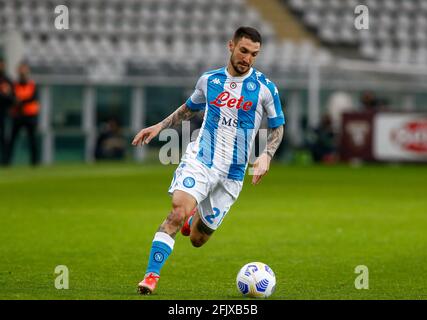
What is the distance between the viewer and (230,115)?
7.81m

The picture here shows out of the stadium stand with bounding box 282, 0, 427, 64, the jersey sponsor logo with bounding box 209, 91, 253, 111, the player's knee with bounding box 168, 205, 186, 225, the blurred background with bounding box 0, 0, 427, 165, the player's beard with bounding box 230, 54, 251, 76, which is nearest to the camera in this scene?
the player's knee with bounding box 168, 205, 186, 225

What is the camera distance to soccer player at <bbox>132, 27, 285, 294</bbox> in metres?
7.53

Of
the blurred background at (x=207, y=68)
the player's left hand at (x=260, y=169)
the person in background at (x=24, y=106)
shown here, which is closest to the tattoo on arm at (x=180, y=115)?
the player's left hand at (x=260, y=169)

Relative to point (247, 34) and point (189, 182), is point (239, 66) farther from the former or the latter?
point (189, 182)

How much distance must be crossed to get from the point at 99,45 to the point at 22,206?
1510cm

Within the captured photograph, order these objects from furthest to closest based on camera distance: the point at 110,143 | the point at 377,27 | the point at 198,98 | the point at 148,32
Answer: the point at 377,27
the point at 148,32
the point at 110,143
the point at 198,98

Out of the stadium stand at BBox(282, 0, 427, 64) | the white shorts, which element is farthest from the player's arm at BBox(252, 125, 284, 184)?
the stadium stand at BBox(282, 0, 427, 64)

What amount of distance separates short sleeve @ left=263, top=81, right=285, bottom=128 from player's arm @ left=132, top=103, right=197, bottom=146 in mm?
570

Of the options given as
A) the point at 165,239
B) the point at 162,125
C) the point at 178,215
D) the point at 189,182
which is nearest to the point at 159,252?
the point at 165,239

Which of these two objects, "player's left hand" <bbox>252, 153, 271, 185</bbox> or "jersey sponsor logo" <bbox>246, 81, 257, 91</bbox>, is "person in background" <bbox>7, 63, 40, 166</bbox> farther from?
"player's left hand" <bbox>252, 153, 271, 185</bbox>

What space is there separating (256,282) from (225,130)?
1188mm

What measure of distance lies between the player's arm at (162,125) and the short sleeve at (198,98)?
0.15 feet

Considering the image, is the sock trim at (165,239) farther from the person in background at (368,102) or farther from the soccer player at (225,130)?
the person in background at (368,102)

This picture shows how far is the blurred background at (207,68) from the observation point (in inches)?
1009
